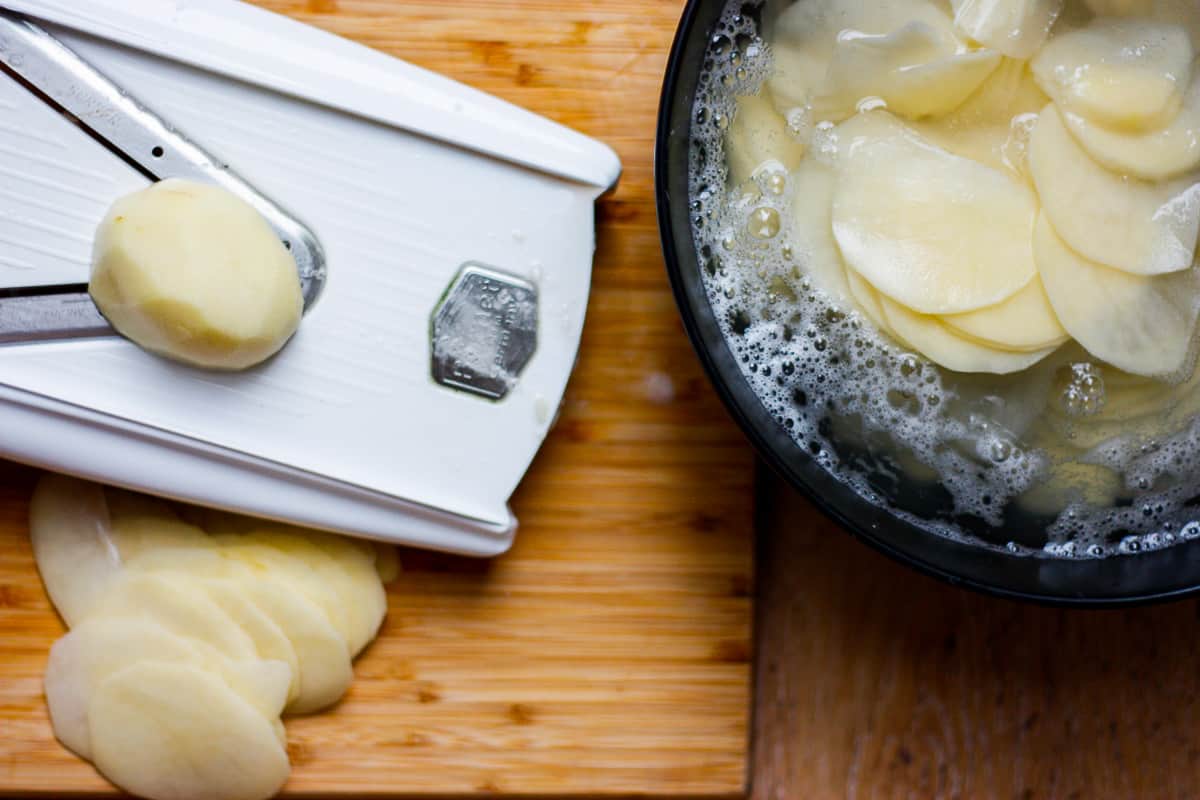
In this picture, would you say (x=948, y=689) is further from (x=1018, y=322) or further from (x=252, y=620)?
(x=252, y=620)

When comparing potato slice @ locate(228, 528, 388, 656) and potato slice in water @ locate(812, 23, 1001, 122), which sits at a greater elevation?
potato slice in water @ locate(812, 23, 1001, 122)

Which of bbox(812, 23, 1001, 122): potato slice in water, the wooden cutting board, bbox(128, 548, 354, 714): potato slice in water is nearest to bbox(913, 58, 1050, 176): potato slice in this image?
bbox(812, 23, 1001, 122): potato slice in water

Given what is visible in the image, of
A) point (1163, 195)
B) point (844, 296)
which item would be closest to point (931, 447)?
point (844, 296)

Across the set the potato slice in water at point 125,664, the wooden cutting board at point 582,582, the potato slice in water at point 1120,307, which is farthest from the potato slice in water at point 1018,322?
the potato slice in water at point 125,664

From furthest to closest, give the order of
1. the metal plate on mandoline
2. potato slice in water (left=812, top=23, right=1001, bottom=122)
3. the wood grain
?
the wood grain < the metal plate on mandoline < potato slice in water (left=812, top=23, right=1001, bottom=122)

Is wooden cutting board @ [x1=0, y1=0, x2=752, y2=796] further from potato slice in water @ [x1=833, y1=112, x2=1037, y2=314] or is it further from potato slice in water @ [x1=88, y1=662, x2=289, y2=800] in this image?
potato slice in water @ [x1=833, y1=112, x2=1037, y2=314]

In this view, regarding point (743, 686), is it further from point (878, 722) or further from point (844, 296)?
point (844, 296)

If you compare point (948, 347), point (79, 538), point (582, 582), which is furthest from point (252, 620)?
point (948, 347)
